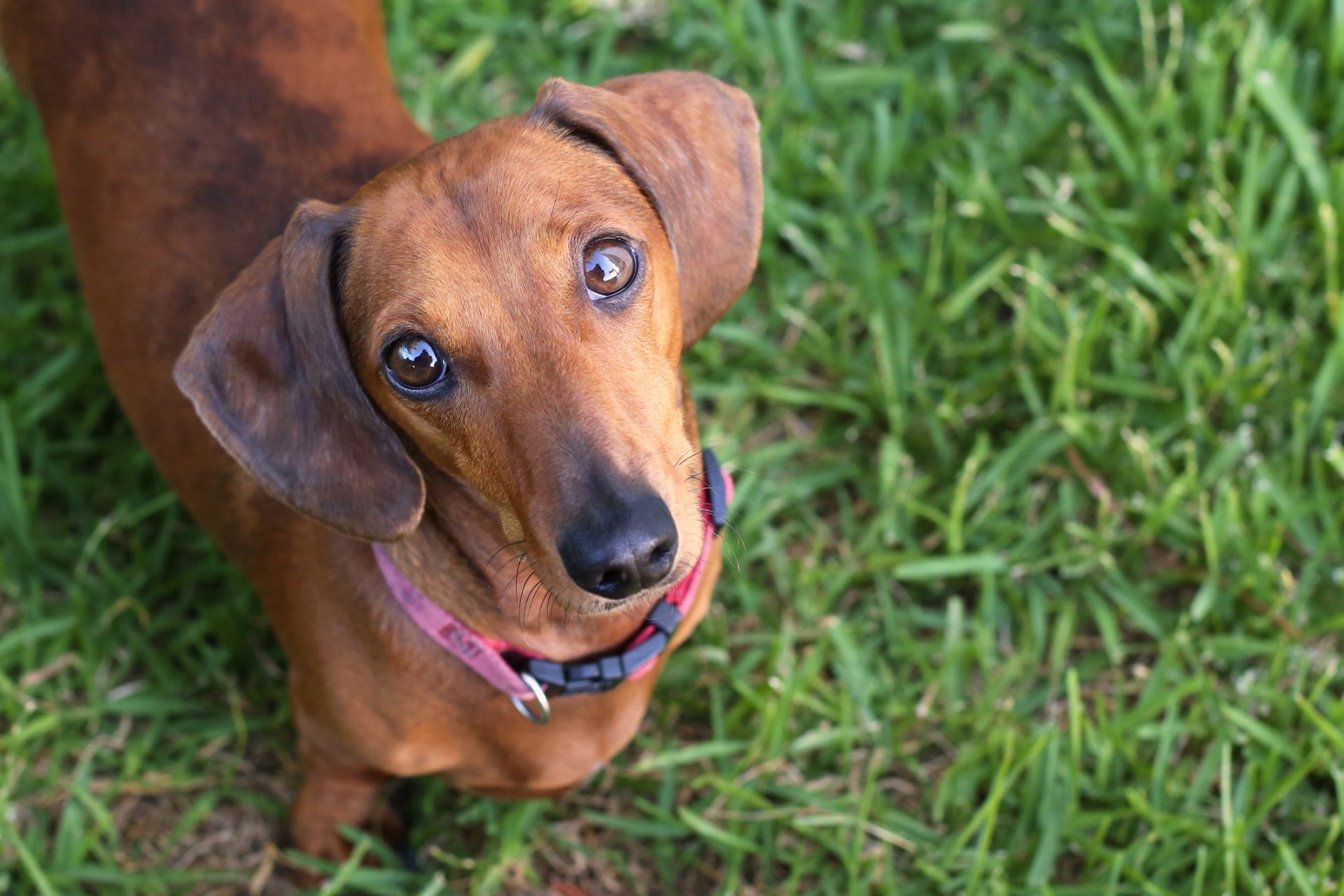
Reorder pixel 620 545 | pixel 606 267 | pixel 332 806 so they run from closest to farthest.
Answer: pixel 620 545 → pixel 606 267 → pixel 332 806

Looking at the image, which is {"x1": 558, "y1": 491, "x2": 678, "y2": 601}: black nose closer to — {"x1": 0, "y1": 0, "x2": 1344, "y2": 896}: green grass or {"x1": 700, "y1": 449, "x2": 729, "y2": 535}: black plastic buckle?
{"x1": 700, "y1": 449, "x2": 729, "y2": 535}: black plastic buckle

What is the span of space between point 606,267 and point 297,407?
74cm

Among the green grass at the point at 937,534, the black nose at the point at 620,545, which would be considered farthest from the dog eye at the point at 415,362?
the green grass at the point at 937,534

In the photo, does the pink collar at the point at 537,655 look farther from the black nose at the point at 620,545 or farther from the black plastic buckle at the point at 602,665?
the black nose at the point at 620,545

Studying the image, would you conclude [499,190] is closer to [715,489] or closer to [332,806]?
[715,489]

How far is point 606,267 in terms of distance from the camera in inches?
107

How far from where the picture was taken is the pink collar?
3121 millimetres

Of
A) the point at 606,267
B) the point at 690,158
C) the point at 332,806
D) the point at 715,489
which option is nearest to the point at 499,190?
the point at 606,267

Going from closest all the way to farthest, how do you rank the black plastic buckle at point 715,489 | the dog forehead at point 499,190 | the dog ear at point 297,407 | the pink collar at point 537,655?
the dog forehead at point 499,190 < the dog ear at point 297,407 < the pink collar at point 537,655 < the black plastic buckle at point 715,489

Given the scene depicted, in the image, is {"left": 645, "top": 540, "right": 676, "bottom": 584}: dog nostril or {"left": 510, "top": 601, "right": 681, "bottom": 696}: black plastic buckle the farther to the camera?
{"left": 510, "top": 601, "right": 681, "bottom": 696}: black plastic buckle

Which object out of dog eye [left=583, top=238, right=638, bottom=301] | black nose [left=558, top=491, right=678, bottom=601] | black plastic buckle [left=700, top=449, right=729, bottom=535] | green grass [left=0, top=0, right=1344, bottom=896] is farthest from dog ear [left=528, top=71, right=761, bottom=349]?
green grass [left=0, top=0, right=1344, bottom=896]

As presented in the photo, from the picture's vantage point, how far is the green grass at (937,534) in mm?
3885

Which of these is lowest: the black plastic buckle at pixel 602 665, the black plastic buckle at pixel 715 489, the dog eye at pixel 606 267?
the black plastic buckle at pixel 602 665

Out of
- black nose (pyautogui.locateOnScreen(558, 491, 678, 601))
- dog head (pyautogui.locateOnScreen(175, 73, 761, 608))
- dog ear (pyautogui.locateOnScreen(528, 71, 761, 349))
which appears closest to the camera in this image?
black nose (pyautogui.locateOnScreen(558, 491, 678, 601))
